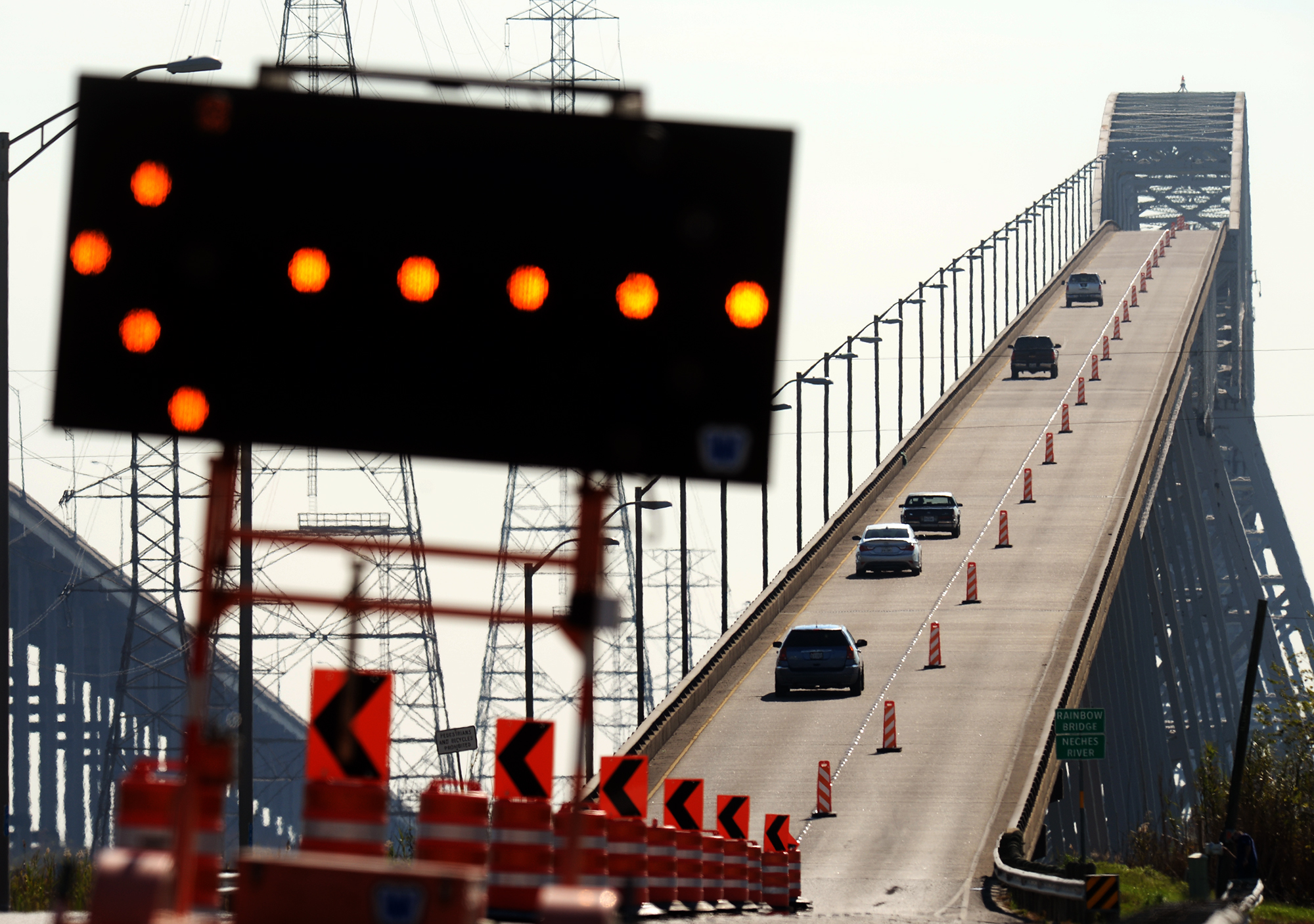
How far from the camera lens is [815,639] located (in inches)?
1965

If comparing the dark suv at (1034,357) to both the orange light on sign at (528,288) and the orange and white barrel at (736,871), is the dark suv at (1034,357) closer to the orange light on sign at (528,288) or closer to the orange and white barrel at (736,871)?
the orange and white barrel at (736,871)

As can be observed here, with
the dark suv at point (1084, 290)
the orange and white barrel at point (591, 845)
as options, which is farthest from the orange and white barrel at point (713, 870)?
the dark suv at point (1084, 290)

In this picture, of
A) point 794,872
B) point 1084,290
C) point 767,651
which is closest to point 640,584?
→ point 767,651

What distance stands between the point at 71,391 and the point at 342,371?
Result: 4.07ft

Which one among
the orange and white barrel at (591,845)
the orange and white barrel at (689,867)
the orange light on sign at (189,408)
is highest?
the orange light on sign at (189,408)

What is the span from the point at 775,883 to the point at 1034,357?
80270 millimetres

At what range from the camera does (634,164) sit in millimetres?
9820

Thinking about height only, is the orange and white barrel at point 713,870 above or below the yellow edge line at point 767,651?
below

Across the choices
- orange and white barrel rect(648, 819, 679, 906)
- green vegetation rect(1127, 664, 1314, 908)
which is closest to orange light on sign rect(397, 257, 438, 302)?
orange and white barrel rect(648, 819, 679, 906)

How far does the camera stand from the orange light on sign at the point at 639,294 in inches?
383

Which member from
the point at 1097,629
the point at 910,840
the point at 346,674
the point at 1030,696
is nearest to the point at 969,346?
the point at 1097,629

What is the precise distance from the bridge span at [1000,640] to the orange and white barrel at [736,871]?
3.94 meters

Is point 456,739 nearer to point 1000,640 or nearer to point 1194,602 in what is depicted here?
point 1000,640

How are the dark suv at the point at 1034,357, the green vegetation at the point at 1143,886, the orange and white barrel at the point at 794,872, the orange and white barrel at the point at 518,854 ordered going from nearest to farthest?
1. the orange and white barrel at the point at 518,854
2. the orange and white barrel at the point at 794,872
3. the green vegetation at the point at 1143,886
4. the dark suv at the point at 1034,357
